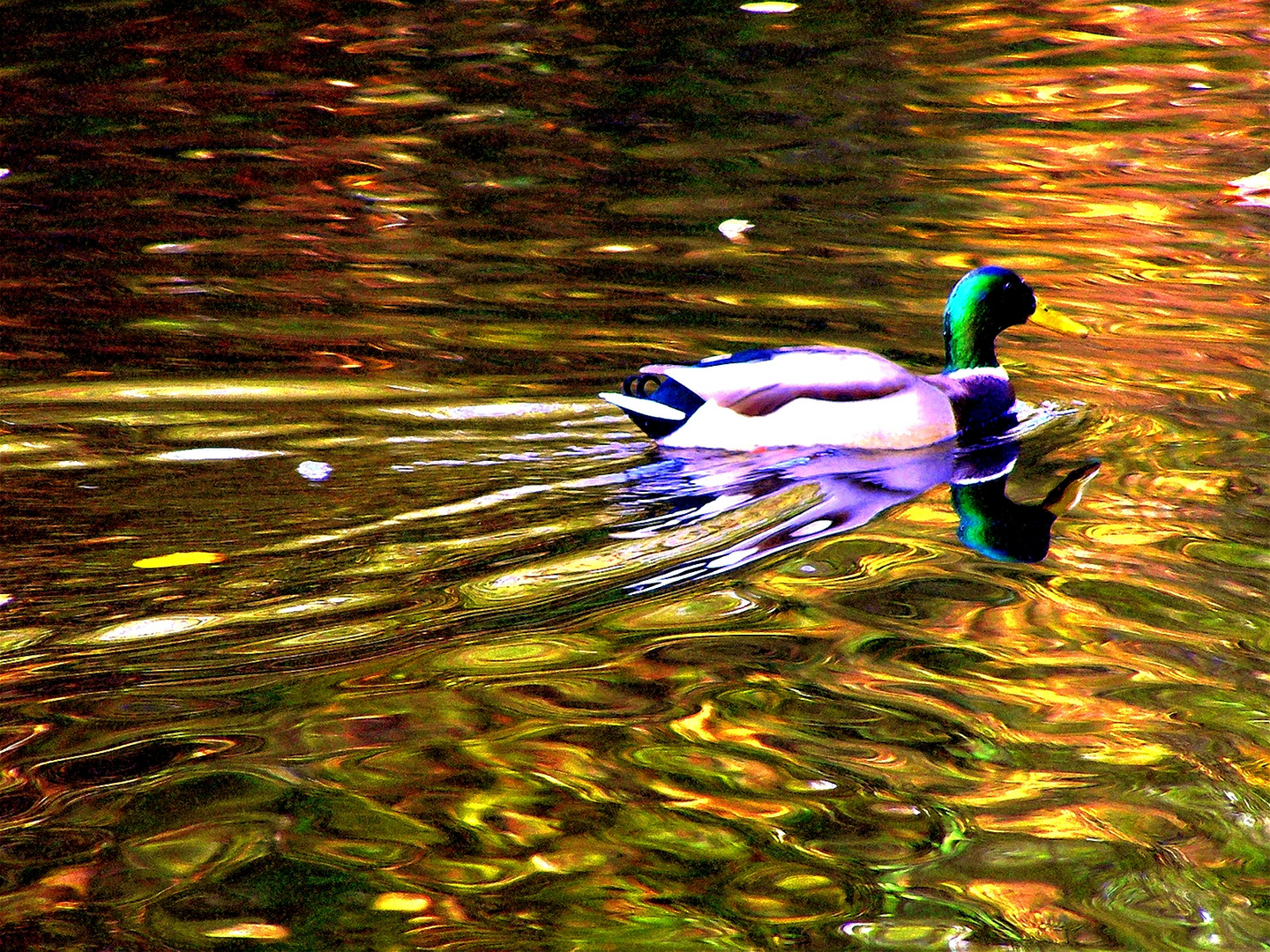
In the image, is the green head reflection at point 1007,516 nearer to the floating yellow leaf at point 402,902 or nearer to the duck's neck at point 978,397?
the duck's neck at point 978,397

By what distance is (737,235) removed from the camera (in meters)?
8.83

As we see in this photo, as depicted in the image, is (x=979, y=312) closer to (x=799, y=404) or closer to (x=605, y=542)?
(x=799, y=404)

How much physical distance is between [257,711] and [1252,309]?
5570mm

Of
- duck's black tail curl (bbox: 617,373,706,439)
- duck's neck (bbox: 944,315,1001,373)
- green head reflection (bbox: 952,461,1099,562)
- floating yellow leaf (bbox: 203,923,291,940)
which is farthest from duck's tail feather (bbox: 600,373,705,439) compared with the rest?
floating yellow leaf (bbox: 203,923,291,940)

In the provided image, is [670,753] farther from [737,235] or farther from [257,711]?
[737,235]

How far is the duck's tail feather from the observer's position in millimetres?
6277

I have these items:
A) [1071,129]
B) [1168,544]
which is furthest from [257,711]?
[1071,129]

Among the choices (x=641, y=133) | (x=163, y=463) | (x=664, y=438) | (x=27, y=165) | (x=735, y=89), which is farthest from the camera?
(x=735, y=89)

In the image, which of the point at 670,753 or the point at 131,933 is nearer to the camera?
the point at 131,933

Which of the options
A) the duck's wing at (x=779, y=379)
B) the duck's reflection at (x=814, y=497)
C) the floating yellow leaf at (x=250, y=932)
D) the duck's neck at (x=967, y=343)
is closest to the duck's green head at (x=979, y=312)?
the duck's neck at (x=967, y=343)

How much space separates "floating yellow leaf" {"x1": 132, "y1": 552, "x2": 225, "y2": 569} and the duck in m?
1.78

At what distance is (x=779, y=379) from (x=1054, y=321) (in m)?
1.64

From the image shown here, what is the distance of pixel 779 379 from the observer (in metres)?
6.35

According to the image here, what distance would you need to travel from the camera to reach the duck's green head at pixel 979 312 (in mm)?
7016
